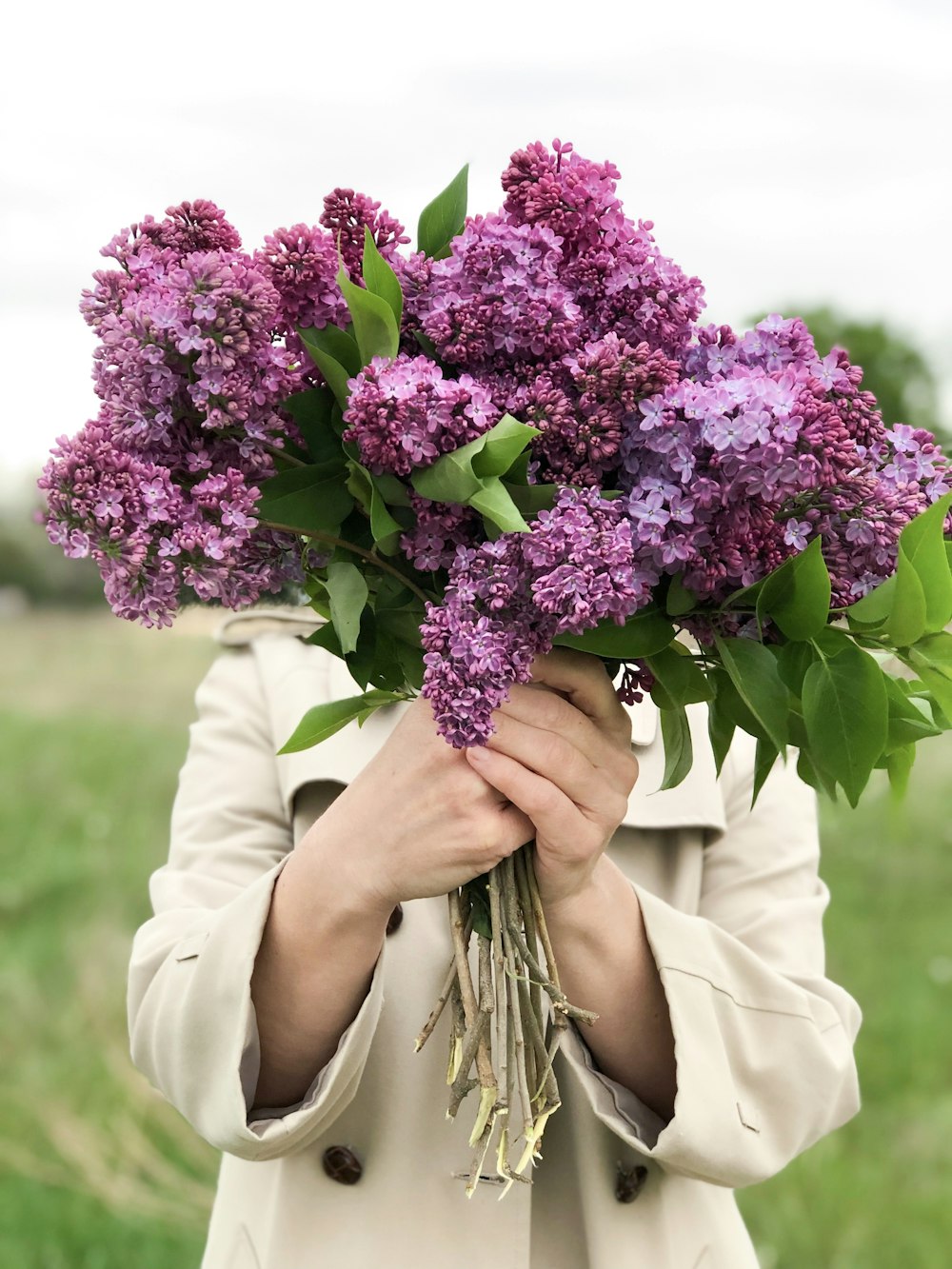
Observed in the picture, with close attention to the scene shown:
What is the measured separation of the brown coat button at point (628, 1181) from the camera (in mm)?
1194

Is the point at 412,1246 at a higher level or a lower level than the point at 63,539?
lower

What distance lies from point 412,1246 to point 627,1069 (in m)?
0.27

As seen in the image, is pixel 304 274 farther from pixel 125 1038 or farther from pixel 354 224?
pixel 125 1038

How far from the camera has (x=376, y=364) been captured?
791mm

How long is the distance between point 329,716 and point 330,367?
0.94 ft

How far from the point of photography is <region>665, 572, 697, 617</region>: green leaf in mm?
840

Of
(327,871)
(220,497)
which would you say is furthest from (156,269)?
(327,871)

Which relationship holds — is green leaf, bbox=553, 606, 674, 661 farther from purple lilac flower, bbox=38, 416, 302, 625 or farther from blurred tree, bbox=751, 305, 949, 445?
blurred tree, bbox=751, 305, 949, 445

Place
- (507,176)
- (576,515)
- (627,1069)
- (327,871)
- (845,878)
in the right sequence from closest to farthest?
1. (576,515)
2. (507,176)
3. (327,871)
4. (627,1069)
5. (845,878)

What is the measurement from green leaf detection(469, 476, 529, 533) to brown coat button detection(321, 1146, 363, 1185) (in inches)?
27.9

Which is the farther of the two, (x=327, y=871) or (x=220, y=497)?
(x=327, y=871)

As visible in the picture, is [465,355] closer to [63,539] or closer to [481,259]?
[481,259]

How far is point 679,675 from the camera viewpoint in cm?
90

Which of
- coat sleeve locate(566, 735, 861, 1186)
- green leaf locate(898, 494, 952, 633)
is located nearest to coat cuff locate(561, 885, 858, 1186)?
coat sleeve locate(566, 735, 861, 1186)
